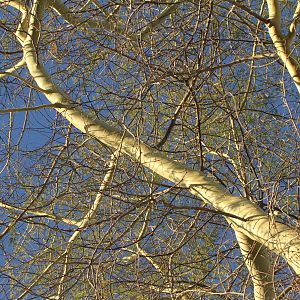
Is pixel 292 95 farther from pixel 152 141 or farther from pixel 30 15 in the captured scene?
pixel 30 15

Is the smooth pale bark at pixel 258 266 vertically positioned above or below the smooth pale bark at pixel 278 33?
below

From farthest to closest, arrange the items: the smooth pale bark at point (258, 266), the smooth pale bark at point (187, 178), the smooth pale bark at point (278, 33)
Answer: the smooth pale bark at point (258, 266) < the smooth pale bark at point (278, 33) < the smooth pale bark at point (187, 178)

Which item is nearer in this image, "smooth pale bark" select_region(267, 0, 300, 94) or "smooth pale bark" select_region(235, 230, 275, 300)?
"smooth pale bark" select_region(267, 0, 300, 94)

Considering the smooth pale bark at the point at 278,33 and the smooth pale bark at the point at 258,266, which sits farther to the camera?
the smooth pale bark at the point at 258,266

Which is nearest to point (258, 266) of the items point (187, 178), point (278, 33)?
point (187, 178)

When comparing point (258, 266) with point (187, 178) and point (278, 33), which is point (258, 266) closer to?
point (187, 178)

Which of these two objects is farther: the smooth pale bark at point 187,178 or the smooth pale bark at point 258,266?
the smooth pale bark at point 258,266

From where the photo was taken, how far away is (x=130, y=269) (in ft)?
13.0

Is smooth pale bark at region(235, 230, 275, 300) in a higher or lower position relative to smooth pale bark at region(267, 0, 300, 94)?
lower

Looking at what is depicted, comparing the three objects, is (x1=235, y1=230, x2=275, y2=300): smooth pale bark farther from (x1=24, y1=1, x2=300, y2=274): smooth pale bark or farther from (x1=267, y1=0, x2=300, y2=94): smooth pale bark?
(x1=267, y1=0, x2=300, y2=94): smooth pale bark

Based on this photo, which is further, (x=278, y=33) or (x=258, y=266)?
(x=258, y=266)

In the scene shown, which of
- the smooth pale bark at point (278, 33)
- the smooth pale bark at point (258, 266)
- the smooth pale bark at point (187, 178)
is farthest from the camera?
the smooth pale bark at point (258, 266)

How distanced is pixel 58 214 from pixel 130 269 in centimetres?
81

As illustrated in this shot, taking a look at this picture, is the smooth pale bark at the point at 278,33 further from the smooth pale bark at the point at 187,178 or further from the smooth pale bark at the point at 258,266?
the smooth pale bark at the point at 258,266
